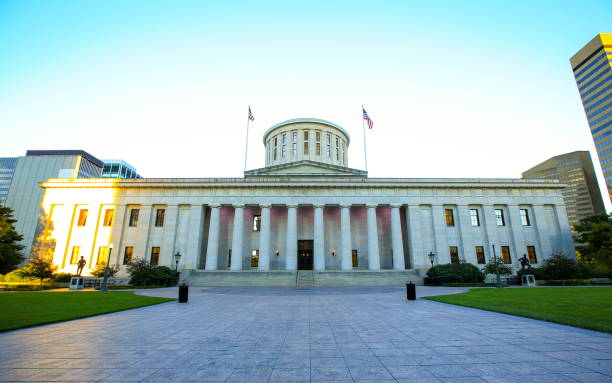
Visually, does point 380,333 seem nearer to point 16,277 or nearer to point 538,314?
point 538,314

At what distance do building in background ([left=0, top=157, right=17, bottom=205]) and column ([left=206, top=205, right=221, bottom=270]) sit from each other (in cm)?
11822

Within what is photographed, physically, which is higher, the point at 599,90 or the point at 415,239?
the point at 599,90

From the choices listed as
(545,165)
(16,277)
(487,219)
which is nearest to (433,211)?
(487,219)

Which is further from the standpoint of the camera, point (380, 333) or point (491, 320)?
point (491, 320)

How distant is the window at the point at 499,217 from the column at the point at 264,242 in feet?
107

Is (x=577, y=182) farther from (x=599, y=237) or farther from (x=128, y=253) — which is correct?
(x=128, y=253)

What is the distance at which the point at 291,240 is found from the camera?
3666cm

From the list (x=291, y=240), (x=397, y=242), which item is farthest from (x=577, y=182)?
(x=291, y=240)

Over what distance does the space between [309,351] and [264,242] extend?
30810mm

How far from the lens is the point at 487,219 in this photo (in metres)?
38.8

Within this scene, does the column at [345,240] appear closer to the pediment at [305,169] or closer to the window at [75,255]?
the pediment at [305,169]

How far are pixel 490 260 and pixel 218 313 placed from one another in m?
36.7

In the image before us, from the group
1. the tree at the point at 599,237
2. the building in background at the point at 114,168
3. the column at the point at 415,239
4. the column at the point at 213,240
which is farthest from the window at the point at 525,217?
the building in background at the point at 114,168

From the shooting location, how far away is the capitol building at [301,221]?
37281mm
